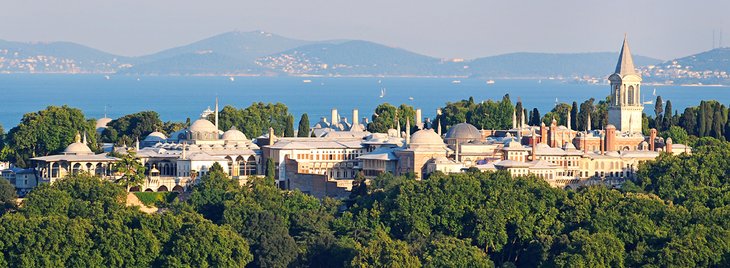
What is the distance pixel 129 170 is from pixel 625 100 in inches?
928

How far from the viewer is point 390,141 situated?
235 feet

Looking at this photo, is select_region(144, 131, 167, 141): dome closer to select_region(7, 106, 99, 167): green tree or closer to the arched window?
select_region(7, 106, 99, 167): green tree

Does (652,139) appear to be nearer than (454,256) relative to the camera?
No

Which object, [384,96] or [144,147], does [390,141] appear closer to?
[144,147]

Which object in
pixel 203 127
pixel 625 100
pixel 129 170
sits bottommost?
pixel 129 170

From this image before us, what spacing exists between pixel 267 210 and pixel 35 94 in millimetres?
135995

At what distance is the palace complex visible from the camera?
65938 millimetres

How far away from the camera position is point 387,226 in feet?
182

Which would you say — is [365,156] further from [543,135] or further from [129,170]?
[129,170]

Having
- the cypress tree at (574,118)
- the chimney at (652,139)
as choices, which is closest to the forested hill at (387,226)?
the chimney at (652,139)

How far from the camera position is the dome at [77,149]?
219ft

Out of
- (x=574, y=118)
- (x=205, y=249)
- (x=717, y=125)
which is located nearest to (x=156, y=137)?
(x=574, y=118)

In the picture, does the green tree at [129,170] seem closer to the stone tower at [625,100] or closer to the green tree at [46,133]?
the green tree at [46,133]

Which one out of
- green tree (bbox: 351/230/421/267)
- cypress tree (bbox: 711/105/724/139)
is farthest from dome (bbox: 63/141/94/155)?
cypress tree (bbox: 711/105/724/139)
